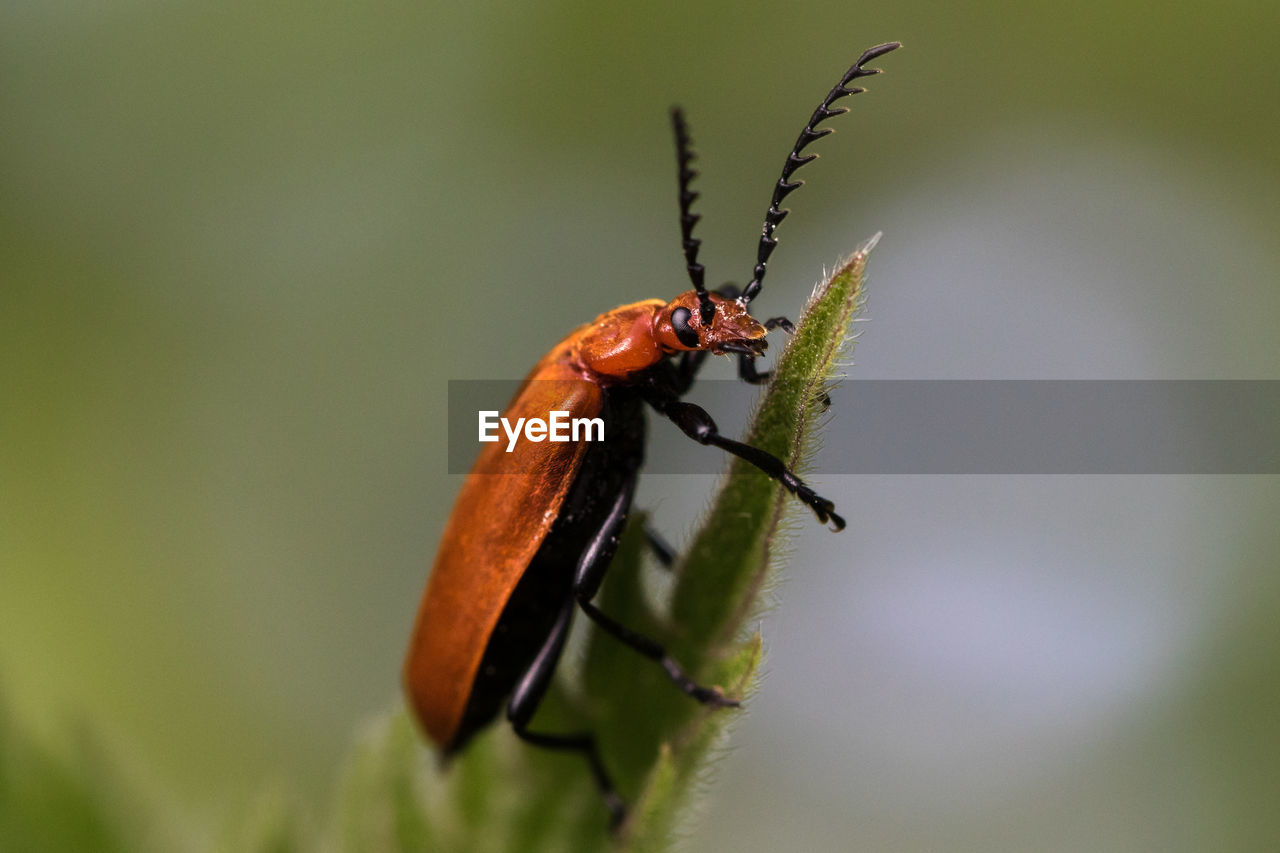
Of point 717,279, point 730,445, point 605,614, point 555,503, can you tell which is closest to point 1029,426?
point 717,279

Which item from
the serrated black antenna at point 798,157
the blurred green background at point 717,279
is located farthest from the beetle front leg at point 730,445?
the blurred green background at point 717,279

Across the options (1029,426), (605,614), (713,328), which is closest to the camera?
(605,614)

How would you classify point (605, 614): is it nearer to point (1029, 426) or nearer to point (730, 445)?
point (730, 445)

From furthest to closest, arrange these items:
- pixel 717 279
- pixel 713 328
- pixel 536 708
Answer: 1. pixel 717 279
2. pixel 713 328
3. pixel 536 708

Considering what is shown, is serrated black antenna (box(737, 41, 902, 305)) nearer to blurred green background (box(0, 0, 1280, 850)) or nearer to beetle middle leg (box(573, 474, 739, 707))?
beetle middle leg (box(573, 474, 739, 707))

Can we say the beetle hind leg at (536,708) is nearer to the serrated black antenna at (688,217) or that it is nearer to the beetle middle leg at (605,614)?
the beetle middle leg at (605,614)

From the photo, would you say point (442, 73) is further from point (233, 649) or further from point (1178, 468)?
point (1178, 468)
